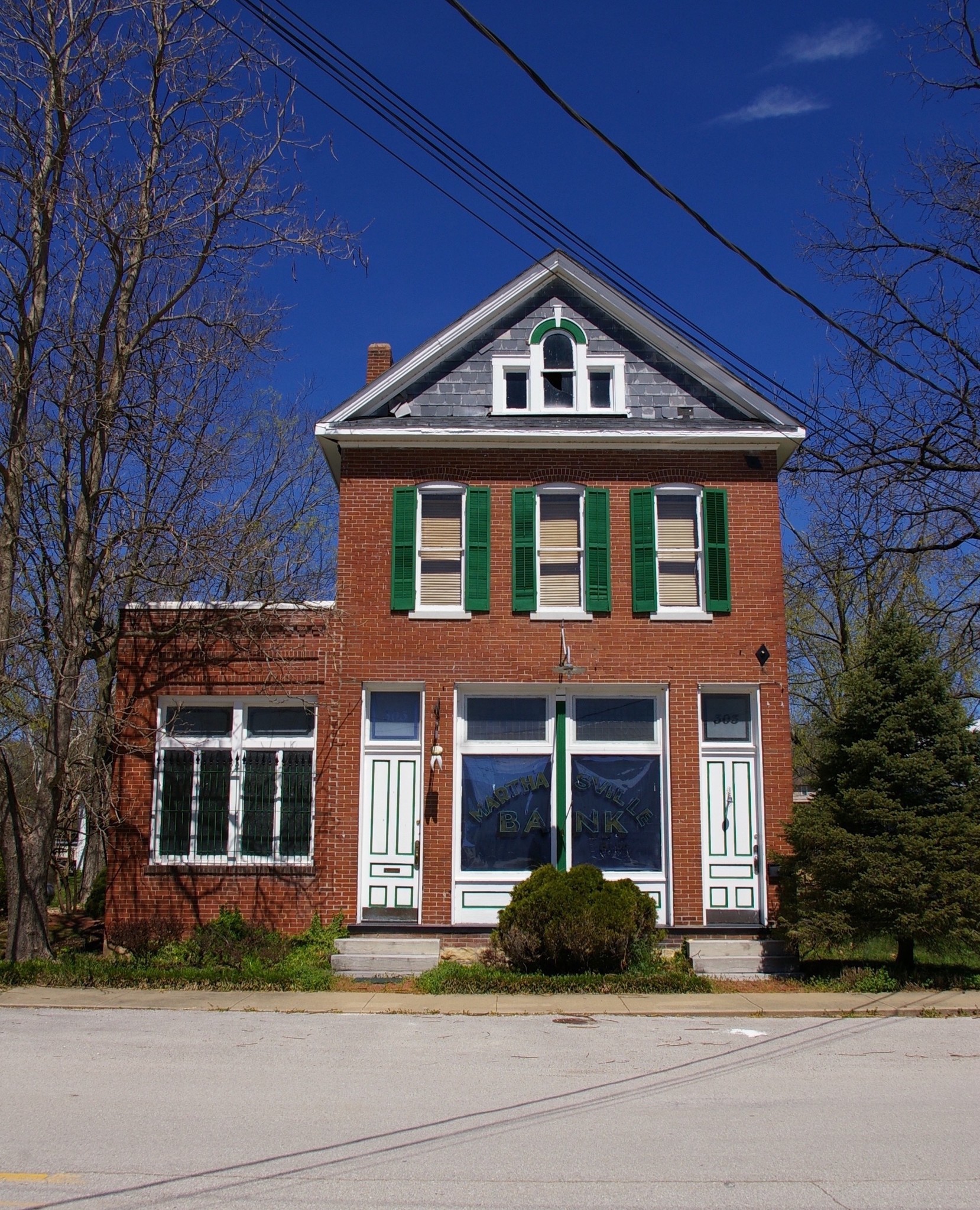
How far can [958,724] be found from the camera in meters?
12.7

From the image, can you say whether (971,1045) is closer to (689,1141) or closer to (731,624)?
(689,1141)

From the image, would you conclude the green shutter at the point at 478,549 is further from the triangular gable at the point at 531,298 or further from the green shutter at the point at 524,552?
the triangular gable at the point at 531,298

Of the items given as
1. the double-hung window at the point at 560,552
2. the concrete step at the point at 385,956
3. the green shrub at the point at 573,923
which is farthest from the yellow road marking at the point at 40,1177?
the double-hung window at the point at 560,552

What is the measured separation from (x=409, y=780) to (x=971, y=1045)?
735 centimetres

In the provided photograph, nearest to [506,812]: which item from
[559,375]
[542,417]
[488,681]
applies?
[488,681]

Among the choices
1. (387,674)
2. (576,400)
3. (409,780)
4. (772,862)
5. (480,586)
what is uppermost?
(576,400)

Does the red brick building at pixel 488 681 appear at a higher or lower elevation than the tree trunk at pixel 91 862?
higher

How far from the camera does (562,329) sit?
15742 mm

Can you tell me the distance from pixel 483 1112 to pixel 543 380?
10612 millimetres

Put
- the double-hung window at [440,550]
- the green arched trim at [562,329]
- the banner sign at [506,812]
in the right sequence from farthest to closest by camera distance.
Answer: the green arched trim at [562,329] → the double-hung window at [440,550] → the banner sign at [506,812]

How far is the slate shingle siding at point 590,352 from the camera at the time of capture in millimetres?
15406

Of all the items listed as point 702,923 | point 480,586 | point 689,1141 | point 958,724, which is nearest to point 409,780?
point 480,586

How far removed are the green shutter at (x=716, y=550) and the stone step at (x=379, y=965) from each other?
6004 millimetres

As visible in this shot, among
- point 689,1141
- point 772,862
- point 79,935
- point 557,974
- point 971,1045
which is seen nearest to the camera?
point 689,1141
